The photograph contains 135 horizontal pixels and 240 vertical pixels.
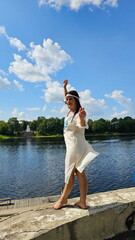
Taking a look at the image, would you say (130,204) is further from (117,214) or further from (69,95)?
(69,95)

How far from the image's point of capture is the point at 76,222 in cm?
238

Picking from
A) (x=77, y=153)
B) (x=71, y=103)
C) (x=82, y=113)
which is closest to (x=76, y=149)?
(x=77, y=153)

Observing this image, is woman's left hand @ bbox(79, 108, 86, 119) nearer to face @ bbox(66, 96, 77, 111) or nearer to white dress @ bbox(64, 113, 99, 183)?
white dress @ bbox(64, 113, 99, 183)

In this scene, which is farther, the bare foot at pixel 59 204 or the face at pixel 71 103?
the face at pixel 71 103

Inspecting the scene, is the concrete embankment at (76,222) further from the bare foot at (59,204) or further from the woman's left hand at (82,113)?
the woman's left hand at (82,113)

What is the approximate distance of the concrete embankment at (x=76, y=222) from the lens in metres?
2.19

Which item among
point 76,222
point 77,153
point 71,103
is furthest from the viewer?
point 71,103

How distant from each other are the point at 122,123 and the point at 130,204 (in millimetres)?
136336

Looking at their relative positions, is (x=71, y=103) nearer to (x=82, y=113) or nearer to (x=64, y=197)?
(x=82, y=113)

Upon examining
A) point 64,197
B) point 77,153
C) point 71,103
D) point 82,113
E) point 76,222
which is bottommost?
point 76,222

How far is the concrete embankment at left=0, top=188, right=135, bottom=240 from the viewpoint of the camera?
2191 millimetres

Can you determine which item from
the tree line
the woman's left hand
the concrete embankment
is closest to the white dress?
the woman's left hand

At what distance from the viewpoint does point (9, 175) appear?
22.7m

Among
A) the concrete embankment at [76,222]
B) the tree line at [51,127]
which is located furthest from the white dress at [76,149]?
the tree line at [51,127]
